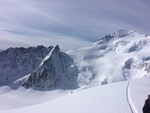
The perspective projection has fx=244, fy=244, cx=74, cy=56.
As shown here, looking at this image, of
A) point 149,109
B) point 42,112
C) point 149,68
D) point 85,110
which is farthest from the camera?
point 149,68

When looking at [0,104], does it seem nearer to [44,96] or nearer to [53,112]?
[44,96]

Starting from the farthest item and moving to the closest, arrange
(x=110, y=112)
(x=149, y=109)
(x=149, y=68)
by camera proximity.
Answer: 1. (x=149, y=68)
2. (x=110, y=112)
3. (x=149, y=109)

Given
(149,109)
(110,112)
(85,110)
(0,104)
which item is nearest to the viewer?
(149,109)

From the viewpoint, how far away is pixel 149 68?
19100 centimetres

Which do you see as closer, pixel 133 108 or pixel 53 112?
pixel 133 108

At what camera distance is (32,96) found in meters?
196

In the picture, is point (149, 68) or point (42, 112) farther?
point (149, 68)

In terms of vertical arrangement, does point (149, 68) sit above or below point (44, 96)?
above

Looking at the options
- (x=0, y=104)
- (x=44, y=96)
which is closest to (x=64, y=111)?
(x=0, y=104)

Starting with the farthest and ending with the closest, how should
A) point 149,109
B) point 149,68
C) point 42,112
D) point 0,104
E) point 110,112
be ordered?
point 149,68, point 0,104, point 42,112, point 110,112, point 149,109

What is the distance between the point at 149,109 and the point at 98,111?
6384 mm

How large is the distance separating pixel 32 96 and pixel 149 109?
621ft

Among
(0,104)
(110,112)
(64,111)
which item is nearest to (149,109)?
(110,112)

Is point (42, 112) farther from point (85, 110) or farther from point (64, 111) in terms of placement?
point (85, 110)
